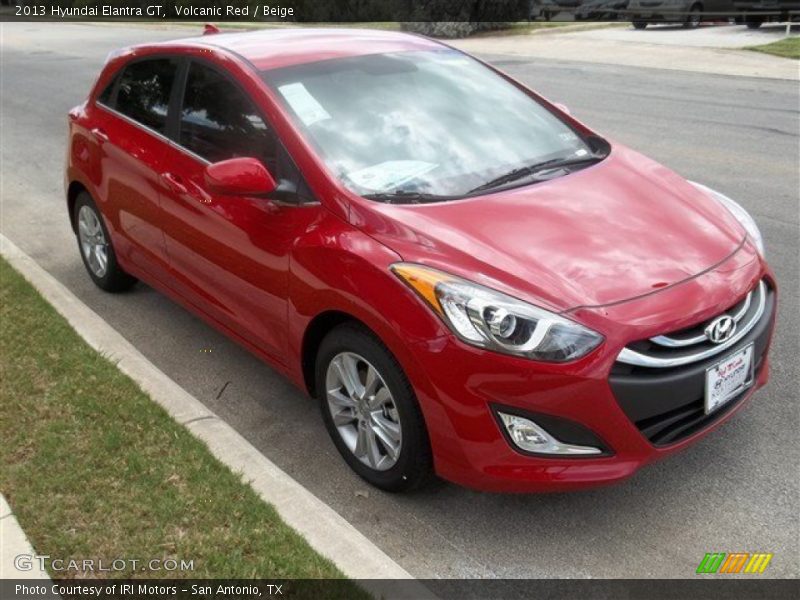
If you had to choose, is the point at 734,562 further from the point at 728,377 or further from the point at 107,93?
the point at 107,93

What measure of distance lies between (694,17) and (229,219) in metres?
25.1

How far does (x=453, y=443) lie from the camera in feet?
9.78

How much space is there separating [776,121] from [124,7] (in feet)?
125

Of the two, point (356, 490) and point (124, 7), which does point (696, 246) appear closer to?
Answer: point (356, 490)

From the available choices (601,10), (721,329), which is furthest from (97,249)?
(601,10)

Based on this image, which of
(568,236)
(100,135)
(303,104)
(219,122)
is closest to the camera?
(568,236)

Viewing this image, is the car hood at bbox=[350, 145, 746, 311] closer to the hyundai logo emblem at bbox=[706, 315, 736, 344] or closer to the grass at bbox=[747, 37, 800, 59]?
the hyundai logo emblem at bbox=[706, 315, 736, 344]

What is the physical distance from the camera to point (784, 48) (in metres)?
17.5

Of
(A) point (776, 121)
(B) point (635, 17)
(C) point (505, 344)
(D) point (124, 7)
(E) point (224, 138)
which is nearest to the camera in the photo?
(C) point (505, 344)

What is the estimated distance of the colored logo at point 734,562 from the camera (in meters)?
2.92

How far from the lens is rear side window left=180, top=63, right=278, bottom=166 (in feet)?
12.5

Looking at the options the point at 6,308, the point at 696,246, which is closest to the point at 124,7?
the point at 6,308

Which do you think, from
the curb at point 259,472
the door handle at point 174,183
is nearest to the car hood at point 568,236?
the curb at point 259,472

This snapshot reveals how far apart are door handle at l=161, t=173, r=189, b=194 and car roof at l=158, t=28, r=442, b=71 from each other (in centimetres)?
70
